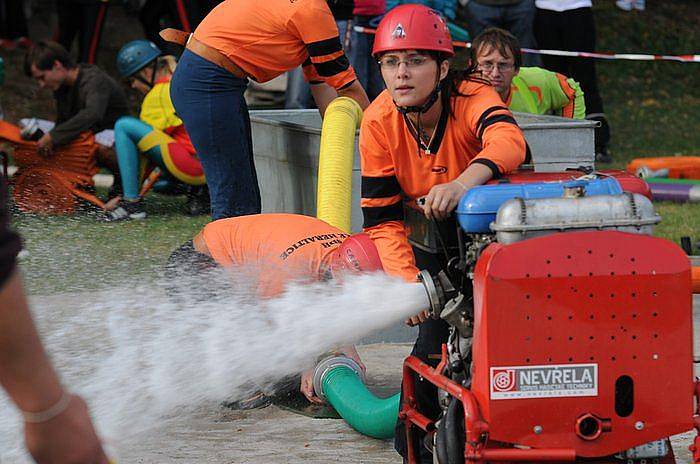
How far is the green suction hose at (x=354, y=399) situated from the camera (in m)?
4.54

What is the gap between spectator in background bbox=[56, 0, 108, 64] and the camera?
12.8 meters

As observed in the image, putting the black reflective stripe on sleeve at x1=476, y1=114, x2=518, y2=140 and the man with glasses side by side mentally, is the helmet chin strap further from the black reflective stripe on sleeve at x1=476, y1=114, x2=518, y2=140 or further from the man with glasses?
the man with glasses

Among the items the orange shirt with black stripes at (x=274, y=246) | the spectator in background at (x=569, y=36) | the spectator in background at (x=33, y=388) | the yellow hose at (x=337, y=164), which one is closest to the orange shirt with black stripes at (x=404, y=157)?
the orange shirt with black stripes at (x=274, y=246)

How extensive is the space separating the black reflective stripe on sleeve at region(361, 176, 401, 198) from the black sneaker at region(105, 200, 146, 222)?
528cm

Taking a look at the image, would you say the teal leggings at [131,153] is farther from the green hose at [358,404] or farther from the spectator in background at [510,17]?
the green hose at [358,404]

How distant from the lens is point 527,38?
10.7 m

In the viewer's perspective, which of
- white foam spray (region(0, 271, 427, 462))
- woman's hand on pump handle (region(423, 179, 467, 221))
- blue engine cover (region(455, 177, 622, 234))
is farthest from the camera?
white foam spray (region(0, 271, 427, 462))

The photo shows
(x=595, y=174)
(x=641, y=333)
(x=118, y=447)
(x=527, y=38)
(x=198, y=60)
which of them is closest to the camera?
(x=641, y=333)

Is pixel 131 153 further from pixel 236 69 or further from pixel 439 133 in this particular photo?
pixel 439 133

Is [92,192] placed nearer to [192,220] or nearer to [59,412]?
[192,220]

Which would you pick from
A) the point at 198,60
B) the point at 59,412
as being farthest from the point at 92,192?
the point at 59,412

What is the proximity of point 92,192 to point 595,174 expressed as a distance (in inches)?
263

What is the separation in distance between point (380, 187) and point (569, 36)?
7.46 metres

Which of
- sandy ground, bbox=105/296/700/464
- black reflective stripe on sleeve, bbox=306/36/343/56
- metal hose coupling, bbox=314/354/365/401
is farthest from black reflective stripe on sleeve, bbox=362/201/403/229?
black reflective stripe on sleeve, bbox=306/36/343/56
